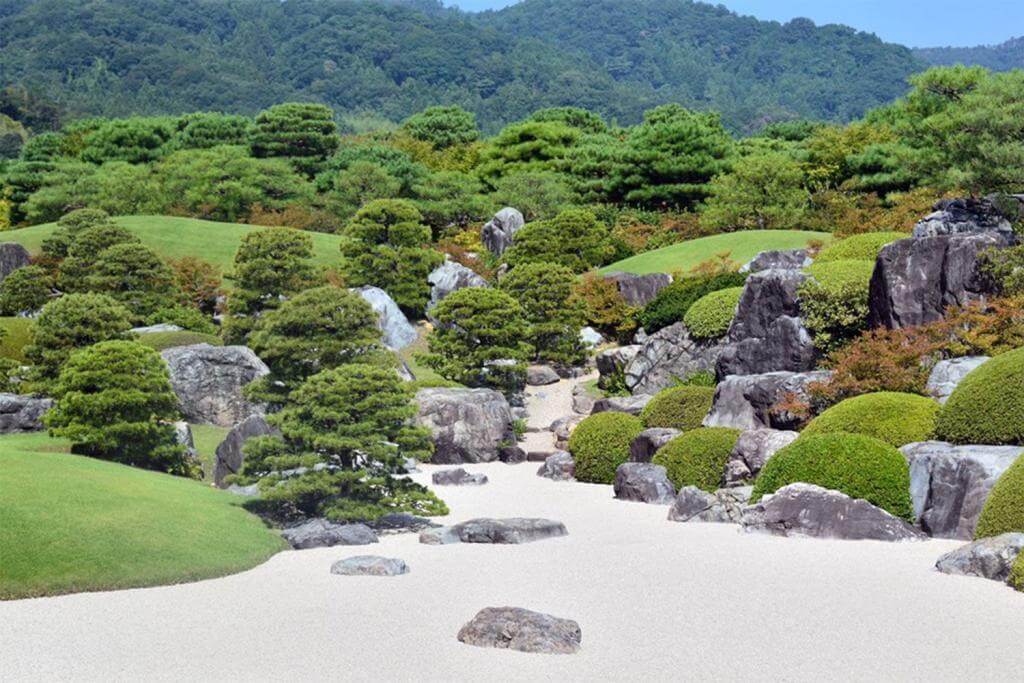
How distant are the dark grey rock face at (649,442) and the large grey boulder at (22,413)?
10.6m

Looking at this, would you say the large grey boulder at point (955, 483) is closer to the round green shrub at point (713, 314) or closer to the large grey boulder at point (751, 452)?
the large grey boulder at point (751, 452)

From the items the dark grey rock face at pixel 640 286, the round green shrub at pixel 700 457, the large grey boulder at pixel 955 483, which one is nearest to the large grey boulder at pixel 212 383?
the round green shrub at pixel 700 457

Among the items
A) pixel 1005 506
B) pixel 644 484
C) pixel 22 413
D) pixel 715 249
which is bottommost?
pixel 22 413

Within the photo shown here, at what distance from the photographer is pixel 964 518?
1265 centimetres

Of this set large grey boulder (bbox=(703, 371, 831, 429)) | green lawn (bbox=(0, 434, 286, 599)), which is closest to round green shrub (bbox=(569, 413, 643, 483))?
large grey boulder (bbox=(703, 371, 831, 429))

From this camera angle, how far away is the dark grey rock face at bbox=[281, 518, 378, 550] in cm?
1276

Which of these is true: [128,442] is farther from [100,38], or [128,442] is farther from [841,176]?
[100,38]

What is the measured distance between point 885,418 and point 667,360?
10.1 m

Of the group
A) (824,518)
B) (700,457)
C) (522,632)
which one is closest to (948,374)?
(700,457)

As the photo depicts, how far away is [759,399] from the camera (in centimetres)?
1809

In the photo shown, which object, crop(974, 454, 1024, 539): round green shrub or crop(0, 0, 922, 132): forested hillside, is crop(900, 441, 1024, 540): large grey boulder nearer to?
crop(974, 454, 1024, 539): round green shrub

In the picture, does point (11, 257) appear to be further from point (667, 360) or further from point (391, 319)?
point (667, 360)

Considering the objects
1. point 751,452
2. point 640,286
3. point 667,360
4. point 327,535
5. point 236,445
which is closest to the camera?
point 327,535

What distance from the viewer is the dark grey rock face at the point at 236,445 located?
16672 millimetres
